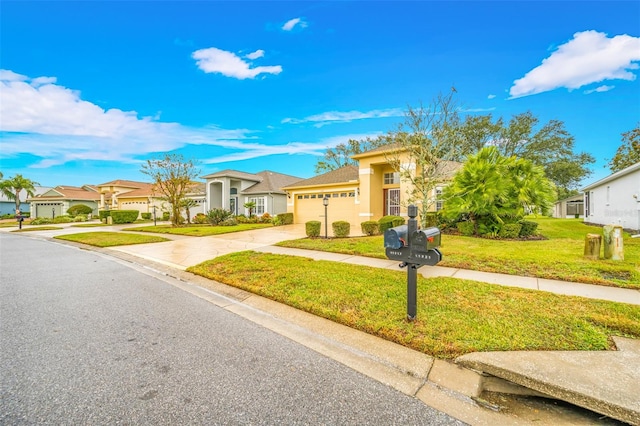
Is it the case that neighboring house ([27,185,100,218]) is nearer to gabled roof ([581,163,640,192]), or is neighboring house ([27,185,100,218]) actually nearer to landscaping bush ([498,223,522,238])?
landscaping bush ([498,223,522,238])

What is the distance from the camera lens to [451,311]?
3.73 m

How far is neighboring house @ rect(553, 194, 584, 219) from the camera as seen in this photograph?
29119 mm

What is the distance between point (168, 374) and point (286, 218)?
1817cm

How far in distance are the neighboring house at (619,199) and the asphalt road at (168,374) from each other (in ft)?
55.4

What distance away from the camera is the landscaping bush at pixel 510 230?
10812 millimetres

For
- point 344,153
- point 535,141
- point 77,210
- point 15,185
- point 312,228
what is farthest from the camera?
point 15,185

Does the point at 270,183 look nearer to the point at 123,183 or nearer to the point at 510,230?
the point at 510,230

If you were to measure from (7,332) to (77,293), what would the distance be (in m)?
1.80

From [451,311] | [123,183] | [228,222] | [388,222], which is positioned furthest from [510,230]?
[123,183]

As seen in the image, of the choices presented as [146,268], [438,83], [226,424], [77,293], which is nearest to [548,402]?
[226,424]

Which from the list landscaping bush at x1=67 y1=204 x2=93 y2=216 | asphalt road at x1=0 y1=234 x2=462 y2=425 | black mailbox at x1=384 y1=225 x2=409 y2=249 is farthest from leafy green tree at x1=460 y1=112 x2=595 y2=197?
landscaping bush at x1=67 y1=204 x2=93 y2=216

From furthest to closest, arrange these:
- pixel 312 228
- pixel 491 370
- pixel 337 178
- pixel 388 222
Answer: pixel 337 178 < pixel 388 222 < pixel 312 228 < pixel 491 370

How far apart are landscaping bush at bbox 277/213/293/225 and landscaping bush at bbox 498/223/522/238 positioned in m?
13.8

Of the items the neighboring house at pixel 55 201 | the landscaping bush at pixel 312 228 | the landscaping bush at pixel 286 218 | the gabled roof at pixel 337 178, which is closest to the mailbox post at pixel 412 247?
the landscaping bush at pixel 312 228
